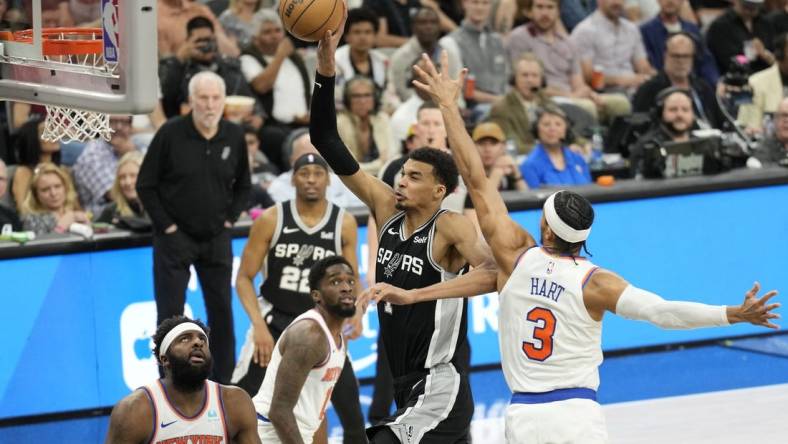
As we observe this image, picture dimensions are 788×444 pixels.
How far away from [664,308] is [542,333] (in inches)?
22.7

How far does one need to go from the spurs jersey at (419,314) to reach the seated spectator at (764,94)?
22.7ft

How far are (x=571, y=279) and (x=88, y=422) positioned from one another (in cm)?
459

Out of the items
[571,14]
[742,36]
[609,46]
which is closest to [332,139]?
[609,46]

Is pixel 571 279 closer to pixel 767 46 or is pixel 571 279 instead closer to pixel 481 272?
pixel 481 272

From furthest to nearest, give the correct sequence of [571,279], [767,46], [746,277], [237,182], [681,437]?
[767,46] → [746,277] → [237,182] → [681,437] → [571,279]

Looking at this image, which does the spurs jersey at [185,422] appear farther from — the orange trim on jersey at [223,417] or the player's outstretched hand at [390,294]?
the player's outstretched hand at [390,294]

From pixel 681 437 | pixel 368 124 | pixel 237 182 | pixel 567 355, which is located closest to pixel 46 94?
pixel 567 355

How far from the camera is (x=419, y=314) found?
6758 millimetres

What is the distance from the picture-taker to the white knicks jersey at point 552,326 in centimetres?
621

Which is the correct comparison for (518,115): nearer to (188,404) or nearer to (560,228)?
(560,228)

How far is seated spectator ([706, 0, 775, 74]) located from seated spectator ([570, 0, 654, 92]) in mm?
891

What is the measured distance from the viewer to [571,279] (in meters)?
6.20

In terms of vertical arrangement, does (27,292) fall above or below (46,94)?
below

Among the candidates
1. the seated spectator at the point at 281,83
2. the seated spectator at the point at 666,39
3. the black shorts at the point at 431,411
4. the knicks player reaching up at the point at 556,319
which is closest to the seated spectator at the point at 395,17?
the seated spectator at the point at 281,83
